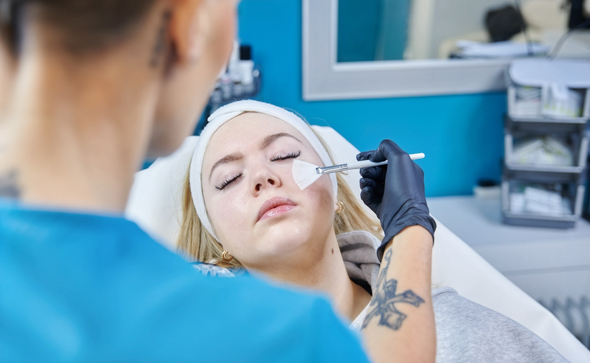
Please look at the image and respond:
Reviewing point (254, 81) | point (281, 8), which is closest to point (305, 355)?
point (254, 81)

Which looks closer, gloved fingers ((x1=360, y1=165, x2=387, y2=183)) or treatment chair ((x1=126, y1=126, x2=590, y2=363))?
gloved fingers ((x1=360, y1=165, x2=387, y2=183))

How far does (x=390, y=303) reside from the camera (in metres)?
0.68

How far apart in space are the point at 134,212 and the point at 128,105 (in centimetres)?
104

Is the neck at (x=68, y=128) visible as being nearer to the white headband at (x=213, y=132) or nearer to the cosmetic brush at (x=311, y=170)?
the cosmetic brush at (x=311, y=170)

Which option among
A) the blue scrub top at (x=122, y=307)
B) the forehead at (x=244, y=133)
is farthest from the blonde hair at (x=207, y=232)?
the blue scrub top at (x=122, y=307)

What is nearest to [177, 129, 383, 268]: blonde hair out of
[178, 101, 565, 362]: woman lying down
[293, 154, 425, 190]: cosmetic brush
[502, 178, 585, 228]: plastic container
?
[178, 101, 565, 362]: woman lying down

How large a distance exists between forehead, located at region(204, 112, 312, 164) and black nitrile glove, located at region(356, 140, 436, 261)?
176 millimetres

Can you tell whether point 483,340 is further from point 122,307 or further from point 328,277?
point 122,307

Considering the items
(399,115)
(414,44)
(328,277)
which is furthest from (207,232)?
(414,44)

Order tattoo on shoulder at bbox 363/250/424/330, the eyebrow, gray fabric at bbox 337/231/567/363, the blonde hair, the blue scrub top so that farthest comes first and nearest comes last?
the blonde hair → the eyebrow → gray fabric at bbox 337/231/567/363 → tattoo on shoulder at bbox 363/250/424/330 → the blue scrub top

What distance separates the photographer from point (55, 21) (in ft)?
1.17

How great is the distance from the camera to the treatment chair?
1177 mm

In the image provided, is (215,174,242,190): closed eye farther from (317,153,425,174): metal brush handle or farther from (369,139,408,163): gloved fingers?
(369,139,408,163): gloved fingers

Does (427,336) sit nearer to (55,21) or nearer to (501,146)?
(55,21)
